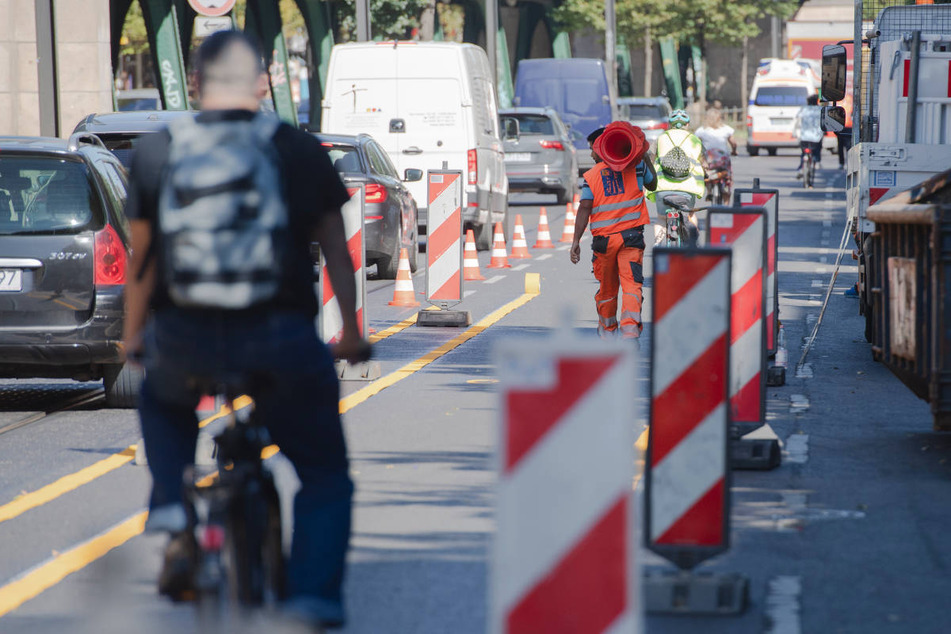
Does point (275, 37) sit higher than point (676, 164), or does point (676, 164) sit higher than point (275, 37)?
point (275, 37)

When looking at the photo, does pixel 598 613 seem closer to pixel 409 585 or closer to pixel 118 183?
pixel 409 585

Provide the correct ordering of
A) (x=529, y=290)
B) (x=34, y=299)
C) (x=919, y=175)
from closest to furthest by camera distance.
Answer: (x=34, y=299) → (x=919, y=175) → (x=529, y=290)

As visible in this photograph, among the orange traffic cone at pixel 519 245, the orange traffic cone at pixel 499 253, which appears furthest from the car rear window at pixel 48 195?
the orange traffic cone at pixel 519 245

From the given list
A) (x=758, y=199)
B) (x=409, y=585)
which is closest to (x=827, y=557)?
(x=409, y=585)

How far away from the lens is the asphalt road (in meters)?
5.29

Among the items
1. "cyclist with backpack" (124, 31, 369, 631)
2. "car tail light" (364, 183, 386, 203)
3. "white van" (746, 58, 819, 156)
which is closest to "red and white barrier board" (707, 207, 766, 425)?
"cyclist with backpack" (124, 31, 369, 631)

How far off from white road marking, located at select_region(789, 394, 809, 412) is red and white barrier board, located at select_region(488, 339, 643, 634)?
6.25 meters

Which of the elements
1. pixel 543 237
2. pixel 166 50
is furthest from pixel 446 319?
pixel 166 50

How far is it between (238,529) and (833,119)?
11457mm

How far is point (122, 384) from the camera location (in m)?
9.60

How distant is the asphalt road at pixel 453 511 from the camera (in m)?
5.29

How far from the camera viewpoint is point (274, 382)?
422 centimetres

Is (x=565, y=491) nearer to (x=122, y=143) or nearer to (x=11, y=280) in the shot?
(x=11, y=280)

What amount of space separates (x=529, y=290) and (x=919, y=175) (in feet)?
17.6
